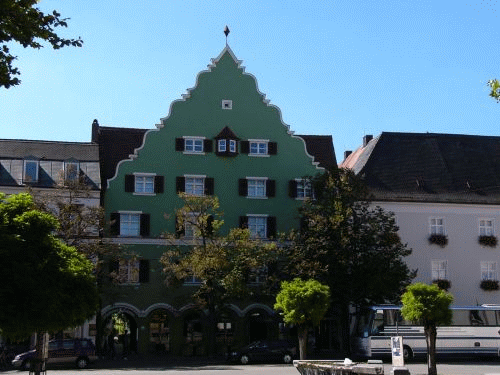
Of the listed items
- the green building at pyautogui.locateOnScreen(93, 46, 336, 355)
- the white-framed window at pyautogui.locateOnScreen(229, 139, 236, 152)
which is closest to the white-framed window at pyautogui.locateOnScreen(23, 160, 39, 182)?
the green building at pyautogui.locateOnScreen(93, 46, 336, 355)

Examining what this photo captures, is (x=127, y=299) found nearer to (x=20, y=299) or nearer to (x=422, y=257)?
(x=422, y=257)

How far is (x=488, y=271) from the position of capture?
54.8 m

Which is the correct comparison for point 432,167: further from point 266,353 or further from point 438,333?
point 266,353

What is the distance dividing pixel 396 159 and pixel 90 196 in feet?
71.0

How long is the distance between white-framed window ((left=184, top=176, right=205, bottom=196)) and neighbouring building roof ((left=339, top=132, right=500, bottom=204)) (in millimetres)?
10928

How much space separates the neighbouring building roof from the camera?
5512cm

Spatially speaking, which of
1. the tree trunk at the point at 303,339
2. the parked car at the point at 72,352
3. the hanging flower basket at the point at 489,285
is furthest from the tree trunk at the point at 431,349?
the hanging flower basket at the point at 489,285

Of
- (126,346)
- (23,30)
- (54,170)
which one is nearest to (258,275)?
(126,346)

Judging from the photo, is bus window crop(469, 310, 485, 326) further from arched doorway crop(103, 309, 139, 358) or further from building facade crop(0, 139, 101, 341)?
building facade crop(0, 139, 101, 341)

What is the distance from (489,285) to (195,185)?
2088 centimetres

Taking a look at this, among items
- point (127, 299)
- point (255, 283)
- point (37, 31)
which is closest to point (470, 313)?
point (255, 283)

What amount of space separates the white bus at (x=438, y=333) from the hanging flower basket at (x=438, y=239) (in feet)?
29.6

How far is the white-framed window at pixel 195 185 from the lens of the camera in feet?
174

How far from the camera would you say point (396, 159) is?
56.9 m
